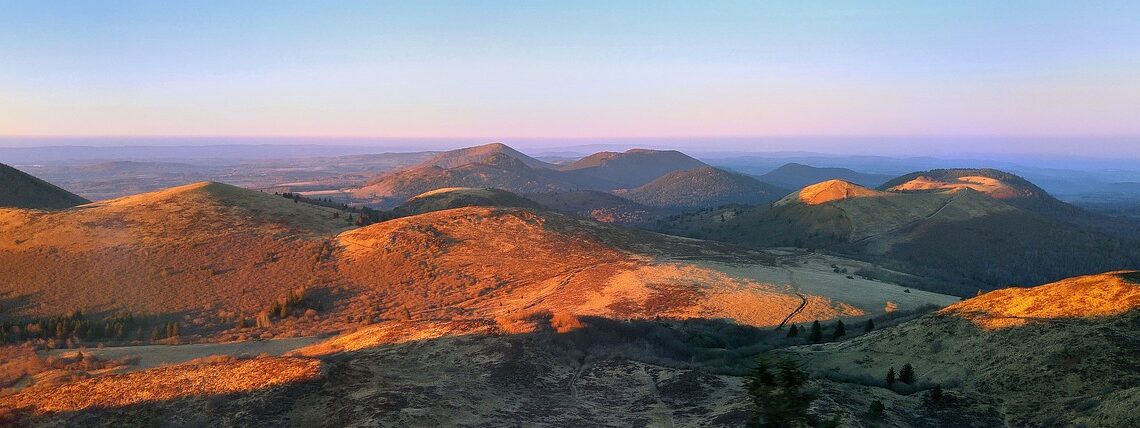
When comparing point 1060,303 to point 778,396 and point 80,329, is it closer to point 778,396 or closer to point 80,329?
point 778,396

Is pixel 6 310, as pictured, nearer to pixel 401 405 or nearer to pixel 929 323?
pixel 401 405

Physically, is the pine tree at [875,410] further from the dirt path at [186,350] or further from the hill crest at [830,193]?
the hill crest at [830,193]

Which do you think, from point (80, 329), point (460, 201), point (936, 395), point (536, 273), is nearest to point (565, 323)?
point (936, 395)

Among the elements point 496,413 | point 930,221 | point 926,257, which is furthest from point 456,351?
point 930,221

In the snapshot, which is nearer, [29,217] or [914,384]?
[914,384]

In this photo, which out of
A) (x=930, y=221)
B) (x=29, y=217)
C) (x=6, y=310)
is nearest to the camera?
(x=6, y=310)
